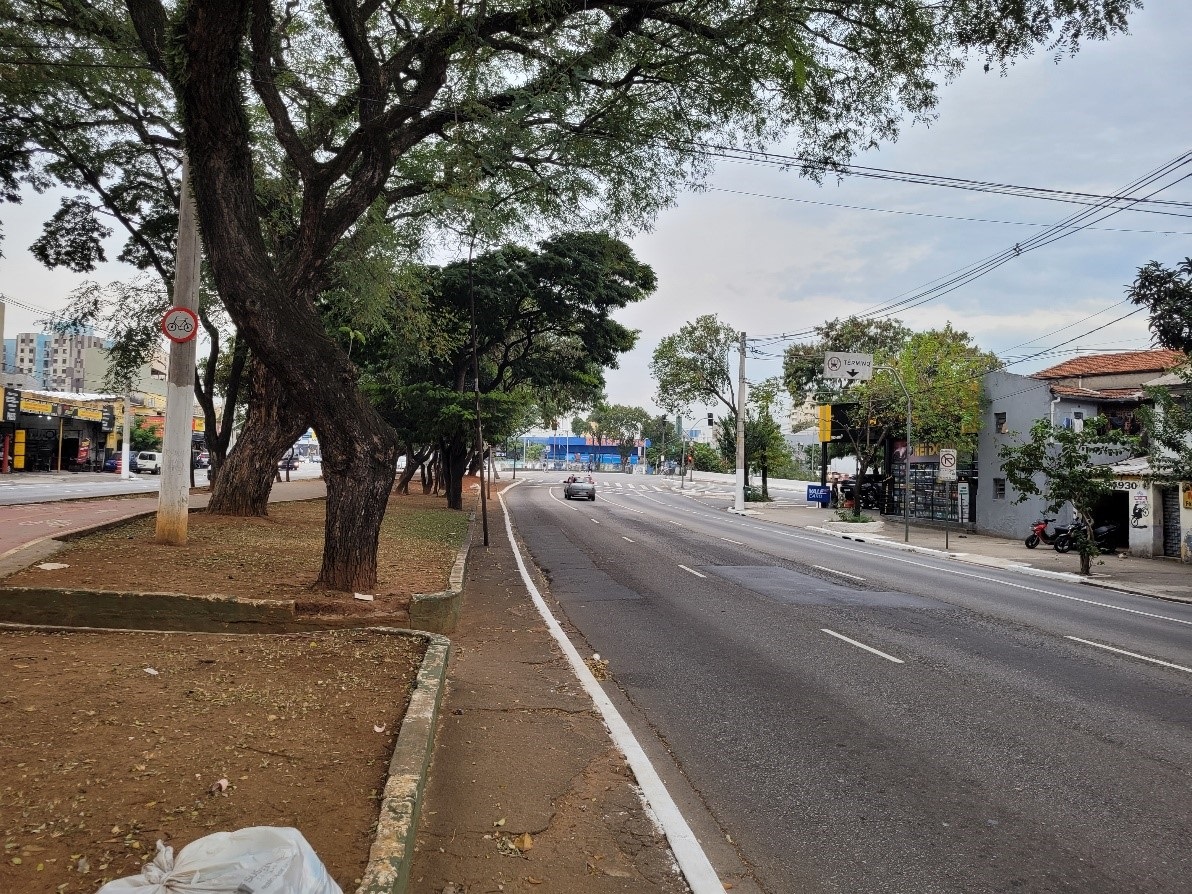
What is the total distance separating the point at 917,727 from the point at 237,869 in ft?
16.4

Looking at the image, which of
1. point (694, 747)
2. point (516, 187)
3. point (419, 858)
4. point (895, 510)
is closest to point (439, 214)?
point (516, 187)

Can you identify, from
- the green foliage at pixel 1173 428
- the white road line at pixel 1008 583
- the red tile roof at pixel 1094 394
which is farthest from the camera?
the red tile roof at pixel 1094 394

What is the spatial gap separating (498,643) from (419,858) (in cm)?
500

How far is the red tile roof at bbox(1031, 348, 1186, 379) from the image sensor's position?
108ft

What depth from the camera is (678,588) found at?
13430 millimetres

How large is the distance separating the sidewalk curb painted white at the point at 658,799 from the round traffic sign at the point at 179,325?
20.4 ft

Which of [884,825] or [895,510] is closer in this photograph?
[884,825]

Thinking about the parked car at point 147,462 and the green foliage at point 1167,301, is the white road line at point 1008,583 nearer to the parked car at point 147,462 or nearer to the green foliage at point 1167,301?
the green foliage at point 1167,301

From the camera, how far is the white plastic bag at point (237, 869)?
2.55 meters

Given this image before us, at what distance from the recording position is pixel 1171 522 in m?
24.4

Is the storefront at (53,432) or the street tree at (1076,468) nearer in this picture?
the street tree at (1076,468)

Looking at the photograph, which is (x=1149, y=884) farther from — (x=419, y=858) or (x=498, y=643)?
(x=498, y=643)

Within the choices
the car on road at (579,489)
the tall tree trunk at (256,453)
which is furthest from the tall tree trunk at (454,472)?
the car on road at (579,489)

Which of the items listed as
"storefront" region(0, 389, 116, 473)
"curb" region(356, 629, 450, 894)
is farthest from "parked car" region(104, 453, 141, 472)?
"curb" region(356, 629, 450, 894)
